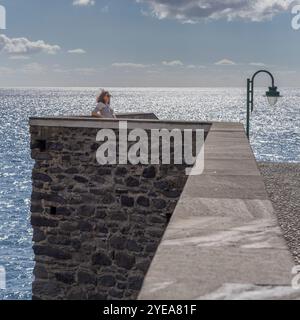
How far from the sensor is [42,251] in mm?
9805

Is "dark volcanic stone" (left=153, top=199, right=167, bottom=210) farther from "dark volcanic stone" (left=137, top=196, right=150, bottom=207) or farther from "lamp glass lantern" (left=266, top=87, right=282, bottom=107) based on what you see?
"lamp glass lantern" (left=266, top=87, right=282, bottom=107)

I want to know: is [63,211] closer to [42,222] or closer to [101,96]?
[42,222]

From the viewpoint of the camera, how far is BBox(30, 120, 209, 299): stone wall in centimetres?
925

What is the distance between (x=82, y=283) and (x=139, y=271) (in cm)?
115

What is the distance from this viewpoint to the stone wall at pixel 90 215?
30.3 feet

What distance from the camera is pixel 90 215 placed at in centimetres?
952

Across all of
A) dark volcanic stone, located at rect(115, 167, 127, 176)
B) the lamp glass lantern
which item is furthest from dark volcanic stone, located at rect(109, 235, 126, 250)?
the lamp glass lantern

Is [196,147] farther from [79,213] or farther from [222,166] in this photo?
[222,166]

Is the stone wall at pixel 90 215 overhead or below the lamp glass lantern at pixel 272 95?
below

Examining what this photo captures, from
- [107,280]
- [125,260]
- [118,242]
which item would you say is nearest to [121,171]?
[118,242]

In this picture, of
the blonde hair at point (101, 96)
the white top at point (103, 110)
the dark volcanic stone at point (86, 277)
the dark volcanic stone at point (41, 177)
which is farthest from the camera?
the blonde hair at point (101, 96)

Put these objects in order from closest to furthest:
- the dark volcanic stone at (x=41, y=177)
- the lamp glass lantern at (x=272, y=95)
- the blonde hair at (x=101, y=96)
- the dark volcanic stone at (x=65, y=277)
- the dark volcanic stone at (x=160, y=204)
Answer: the dark volcanic stone at (x=160, y=204), the dark volcanic stone at (x=65, y=277), the dark volcanic stone at (x=41, y=177), the blonde hair at (x=101, y=96), the lamp glass lantern at (x=272, y=95)

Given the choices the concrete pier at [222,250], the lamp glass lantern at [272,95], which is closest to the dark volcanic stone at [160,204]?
the concrete pier at [222,250]

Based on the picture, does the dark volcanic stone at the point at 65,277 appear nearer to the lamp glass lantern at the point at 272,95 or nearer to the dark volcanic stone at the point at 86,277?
the dark volcanic stone at the point at 86,277
